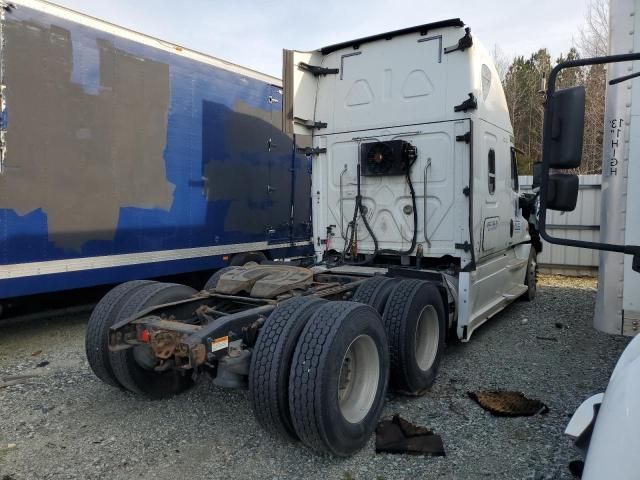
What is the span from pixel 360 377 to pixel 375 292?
3.19ft

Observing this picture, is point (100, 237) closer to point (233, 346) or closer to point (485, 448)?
point (233, 346)

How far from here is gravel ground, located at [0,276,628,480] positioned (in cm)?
308

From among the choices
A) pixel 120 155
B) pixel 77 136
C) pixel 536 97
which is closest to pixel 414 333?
pixel 120 155

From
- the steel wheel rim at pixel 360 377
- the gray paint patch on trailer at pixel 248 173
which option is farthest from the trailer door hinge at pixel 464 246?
Result: the gray paint patch on trailer at pixel 248 173

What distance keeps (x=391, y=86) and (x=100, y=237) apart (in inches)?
150

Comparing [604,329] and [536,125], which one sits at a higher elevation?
[536,125]

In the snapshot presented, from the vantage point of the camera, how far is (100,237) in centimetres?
570

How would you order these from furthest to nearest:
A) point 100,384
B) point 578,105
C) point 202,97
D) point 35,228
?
point 202,97
point 35,228
point 100,384
point 578,105

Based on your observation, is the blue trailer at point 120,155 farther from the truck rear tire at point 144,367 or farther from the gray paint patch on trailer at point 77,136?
the truck rear tire at point 144,367

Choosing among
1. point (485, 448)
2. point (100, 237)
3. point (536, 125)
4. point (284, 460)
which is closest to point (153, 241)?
point (100, 237)

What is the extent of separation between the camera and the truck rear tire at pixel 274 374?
2.97m

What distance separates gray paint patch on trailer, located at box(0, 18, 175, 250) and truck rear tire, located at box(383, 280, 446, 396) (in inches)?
143

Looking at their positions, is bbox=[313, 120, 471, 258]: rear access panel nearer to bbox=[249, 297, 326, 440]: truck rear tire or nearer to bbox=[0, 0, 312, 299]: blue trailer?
bbox=[0, 0, 312, 299]: blue trailer

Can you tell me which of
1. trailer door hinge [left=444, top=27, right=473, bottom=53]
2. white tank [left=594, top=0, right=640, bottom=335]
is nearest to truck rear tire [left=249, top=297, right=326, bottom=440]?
white tank [left=594, top=0, right=640, bottom=335]
